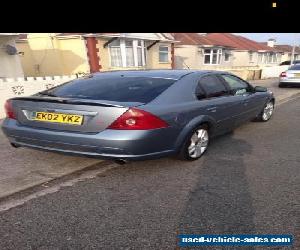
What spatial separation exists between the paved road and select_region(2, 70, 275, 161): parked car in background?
1.28ft

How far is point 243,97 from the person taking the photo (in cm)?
538

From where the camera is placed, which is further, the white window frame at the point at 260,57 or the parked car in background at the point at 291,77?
the white window frame at the point at 260,57

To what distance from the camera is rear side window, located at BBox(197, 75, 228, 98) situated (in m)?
4.45

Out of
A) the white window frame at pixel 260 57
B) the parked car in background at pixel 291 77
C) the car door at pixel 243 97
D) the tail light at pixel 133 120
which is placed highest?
the tail light at pixel 133 120

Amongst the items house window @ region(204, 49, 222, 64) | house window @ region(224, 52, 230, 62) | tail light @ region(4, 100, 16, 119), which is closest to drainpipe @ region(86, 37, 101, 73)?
tail light @ region(4, 100, 16, 119)

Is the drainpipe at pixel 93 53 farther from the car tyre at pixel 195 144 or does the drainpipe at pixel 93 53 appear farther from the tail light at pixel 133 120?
the tail light at pixel 133 120

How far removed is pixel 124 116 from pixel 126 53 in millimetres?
15495

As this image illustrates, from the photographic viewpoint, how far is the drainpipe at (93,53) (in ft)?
53.1

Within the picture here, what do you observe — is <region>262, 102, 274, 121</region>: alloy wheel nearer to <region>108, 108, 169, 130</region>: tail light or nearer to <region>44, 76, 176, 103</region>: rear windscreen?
<region>44, 76, 176, 103</region>: rear windscreen

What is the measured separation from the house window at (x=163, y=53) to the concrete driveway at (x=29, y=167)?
18.5 m

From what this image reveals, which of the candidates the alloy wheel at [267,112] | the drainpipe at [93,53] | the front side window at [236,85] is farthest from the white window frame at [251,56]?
the front side window at [236,85]

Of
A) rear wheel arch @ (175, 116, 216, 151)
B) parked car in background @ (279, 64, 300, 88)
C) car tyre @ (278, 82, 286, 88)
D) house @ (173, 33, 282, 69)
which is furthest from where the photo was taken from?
house @ (173, 33, 282, 69)

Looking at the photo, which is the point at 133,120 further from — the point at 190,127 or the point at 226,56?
the point at 226,56

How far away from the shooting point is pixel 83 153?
11.2ft
